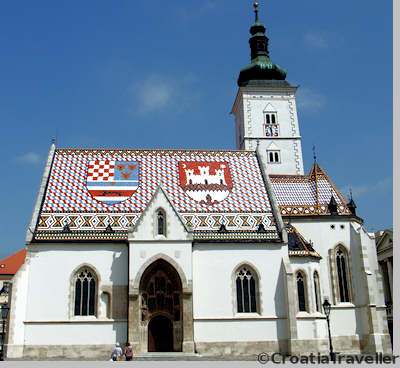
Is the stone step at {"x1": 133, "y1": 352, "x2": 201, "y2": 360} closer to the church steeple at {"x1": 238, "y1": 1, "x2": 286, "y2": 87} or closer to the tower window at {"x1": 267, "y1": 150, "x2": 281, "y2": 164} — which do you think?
the tower window at {"x1": 267, "y1": 150, "x2": 281, "y2": 164}

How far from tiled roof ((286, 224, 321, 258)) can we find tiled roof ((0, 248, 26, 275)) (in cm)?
3776

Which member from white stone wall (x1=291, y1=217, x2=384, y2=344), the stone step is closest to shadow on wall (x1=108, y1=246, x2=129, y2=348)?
the stone step

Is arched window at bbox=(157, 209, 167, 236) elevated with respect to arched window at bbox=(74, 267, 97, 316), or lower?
elevated

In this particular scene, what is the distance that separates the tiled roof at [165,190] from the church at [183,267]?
9cm

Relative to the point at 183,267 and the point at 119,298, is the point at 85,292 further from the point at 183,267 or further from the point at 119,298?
the point at 183,267

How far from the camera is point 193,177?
117ft

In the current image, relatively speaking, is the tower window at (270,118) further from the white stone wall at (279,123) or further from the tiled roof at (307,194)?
the tiled roof at (307,194)

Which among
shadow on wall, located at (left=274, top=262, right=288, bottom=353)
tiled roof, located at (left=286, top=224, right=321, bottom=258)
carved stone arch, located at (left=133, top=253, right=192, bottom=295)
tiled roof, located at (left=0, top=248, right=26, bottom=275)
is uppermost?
tiled roof, located at (left=0, top=248, right=26, bottom=275)

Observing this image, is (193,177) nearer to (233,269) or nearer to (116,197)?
(116,197)

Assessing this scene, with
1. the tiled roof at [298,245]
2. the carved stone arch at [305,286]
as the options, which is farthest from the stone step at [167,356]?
the tiled roof at [298,245]

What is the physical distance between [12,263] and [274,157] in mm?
35282

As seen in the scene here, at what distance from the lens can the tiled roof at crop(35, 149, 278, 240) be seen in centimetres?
3184

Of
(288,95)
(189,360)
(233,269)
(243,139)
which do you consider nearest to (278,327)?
(233,269)

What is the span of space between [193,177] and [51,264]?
11.5 metres
